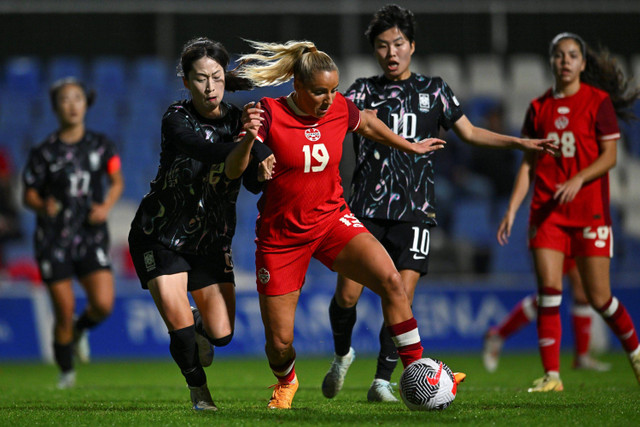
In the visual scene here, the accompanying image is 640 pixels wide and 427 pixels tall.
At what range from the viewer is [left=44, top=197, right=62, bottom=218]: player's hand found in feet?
29.0

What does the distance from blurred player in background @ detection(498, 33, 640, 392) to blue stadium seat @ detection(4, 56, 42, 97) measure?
1078cm

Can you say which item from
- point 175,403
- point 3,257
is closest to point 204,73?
point 175,403

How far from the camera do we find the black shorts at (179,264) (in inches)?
213

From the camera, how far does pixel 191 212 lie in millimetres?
5457

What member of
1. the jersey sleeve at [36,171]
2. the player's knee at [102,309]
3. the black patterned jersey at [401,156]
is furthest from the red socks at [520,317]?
the jersey sleeve at [36,171]

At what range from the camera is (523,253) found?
13922 mm

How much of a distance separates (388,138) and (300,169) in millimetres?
614

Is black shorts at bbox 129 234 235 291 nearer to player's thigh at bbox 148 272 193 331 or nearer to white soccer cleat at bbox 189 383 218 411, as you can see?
player's thigh at bbox 148 272 193 331

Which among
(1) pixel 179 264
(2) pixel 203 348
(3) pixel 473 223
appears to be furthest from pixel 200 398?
(3) pixel 473 223

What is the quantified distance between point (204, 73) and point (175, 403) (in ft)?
7.62

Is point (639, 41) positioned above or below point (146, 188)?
above

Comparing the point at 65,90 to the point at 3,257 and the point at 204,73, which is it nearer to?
the point at 204,73

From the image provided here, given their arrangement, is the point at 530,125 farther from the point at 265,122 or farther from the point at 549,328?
the point at 265,122

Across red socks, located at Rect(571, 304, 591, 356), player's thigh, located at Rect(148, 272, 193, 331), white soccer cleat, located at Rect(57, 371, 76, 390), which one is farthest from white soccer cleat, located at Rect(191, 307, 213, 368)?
red socks, located at Rect(571, 304, 591, 356)
